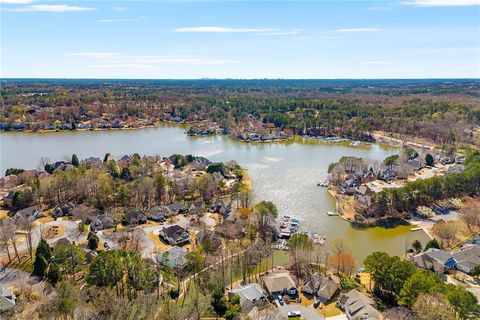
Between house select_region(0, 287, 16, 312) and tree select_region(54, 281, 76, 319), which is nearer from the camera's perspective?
tree select_region(54, 281, 76, 319)

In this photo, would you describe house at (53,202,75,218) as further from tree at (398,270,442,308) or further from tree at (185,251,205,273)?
tree at (398,270,442,308)

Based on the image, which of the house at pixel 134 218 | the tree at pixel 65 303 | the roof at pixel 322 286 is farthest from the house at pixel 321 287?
the house at pixel 134 218

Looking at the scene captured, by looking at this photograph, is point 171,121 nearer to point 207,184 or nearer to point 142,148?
point 142,148

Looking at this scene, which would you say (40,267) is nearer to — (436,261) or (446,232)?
(436,261)

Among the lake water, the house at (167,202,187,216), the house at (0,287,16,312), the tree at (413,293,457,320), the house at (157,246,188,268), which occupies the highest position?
the tree at (413,293,457,320)

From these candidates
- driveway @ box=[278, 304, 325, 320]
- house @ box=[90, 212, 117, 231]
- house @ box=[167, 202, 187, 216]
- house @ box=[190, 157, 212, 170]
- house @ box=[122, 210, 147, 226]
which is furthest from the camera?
house @ box=[190, 157, 212, 170]

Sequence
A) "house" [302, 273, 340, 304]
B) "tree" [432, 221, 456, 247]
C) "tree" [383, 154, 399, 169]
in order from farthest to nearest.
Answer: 1. "tree" [383, 154, 399, 169]
2. "tree" [432, 221, 456, 247]
3. "house" [302, 273, 340, 304]

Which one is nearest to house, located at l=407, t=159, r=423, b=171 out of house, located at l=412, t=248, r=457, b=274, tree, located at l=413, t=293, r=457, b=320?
house, located at l=412, t=248, r=457, b=274

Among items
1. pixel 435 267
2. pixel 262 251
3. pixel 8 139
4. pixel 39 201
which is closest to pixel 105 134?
pixel 8 139
